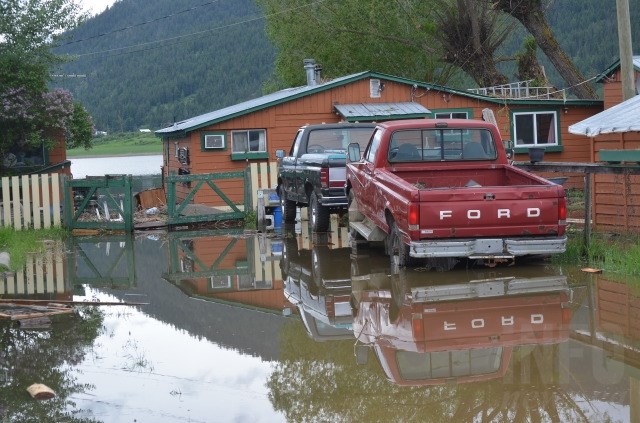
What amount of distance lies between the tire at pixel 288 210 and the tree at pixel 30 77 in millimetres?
12732

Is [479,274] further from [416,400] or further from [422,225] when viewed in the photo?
[416,400]

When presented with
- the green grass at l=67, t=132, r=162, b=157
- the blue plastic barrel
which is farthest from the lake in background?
the blue plastic barrel

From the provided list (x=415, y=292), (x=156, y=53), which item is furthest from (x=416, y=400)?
(x=156, y=53)

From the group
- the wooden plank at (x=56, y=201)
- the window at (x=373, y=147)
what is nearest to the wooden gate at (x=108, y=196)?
the wooden plank at (x=56, y=201)

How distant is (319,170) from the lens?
60.8ft

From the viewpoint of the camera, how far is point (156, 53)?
442 feet

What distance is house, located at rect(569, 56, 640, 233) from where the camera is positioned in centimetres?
A: 1430

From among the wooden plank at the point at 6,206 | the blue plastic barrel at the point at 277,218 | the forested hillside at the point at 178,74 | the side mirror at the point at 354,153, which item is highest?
the forested hillside at the point at 178,74

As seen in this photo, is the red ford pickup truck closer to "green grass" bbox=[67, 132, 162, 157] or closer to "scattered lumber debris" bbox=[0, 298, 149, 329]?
"scattered lumber debris" bbox=[0, 298, 149, 329]

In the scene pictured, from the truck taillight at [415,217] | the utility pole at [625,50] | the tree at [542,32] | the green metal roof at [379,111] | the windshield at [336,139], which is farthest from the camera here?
the tree at [542,32]

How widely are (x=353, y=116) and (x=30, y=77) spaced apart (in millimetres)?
10086

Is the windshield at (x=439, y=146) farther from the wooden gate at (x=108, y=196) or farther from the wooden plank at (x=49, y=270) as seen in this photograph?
the wooden gate at (x=108, y=196)

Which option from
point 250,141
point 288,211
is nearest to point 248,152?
point 250,141

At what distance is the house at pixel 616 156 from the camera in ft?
46.9
